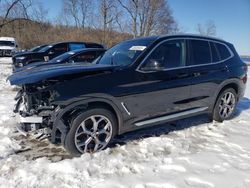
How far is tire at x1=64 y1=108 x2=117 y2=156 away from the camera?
4004 mm

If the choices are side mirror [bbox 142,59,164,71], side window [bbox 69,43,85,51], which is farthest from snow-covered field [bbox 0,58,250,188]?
side window [bbox 69,43,85,51]

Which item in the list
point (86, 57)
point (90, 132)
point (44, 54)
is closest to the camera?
point (90, 132)

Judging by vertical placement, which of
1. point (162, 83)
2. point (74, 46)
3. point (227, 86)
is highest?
point (74, 46)

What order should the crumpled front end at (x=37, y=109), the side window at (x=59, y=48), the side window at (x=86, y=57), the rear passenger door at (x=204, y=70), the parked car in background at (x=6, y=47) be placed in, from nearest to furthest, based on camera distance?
1. the crumpled front end at (x=37, y=109)
2. the rear passenger door at (x=204, y=70)
3. the side window at (x=86, y=57)
4. the side window at (x=59, y=48)
5. the parked car in background at (x=6, y=47)

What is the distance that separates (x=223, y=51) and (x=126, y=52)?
7.07 feet

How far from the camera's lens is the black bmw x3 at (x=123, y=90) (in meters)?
3.96

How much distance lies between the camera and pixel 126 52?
4.96 m

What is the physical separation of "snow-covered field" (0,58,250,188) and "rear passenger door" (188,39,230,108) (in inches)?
24.7

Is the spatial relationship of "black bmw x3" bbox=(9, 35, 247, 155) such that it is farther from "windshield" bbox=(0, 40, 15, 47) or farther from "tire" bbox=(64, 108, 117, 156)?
"windshield" bbox=(0, 40, 15, 47)

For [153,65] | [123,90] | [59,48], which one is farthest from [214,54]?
[59,48]

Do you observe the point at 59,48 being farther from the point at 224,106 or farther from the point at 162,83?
the point at 162,83

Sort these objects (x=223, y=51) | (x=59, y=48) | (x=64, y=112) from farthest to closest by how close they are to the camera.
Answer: (x=59, y=48), (x=223, y=51), (x=64, y=112)

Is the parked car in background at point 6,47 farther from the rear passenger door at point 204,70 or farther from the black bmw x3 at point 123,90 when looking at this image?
the rear passenger door at point 204,70

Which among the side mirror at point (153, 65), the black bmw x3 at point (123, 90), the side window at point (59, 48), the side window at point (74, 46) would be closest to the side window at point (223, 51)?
the black bmw x3 at point (123, 90)
